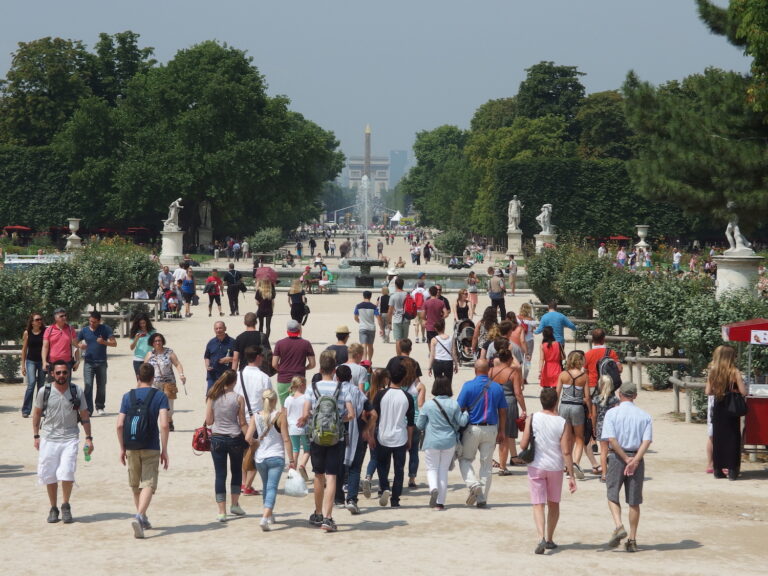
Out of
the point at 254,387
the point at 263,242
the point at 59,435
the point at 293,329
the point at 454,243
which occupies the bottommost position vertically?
the point at 59,435

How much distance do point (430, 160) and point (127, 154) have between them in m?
81.0

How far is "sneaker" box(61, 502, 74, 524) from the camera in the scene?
10.1 meters

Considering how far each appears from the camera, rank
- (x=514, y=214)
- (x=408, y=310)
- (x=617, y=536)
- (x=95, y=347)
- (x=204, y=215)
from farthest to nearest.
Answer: (x=204, y=215), (x=514, y=214), (x=408, y=310), (x=95, y=347), (x=617, y=536)

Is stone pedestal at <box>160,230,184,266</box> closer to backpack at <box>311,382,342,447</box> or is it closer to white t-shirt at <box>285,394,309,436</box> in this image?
white t-shirt at <box>285,394,309,436</box>

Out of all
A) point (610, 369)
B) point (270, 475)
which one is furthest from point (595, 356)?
point (270, 475)

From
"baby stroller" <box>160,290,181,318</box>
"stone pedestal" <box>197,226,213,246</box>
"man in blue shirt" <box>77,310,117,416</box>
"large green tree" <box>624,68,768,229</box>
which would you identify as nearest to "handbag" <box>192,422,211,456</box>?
"man in blue shirt" <box>77,310,117,416</box>

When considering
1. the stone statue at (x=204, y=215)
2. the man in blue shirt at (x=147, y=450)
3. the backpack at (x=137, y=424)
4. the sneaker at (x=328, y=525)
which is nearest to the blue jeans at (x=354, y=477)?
the sneaker at (x=328, y=525)

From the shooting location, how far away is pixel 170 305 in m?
30.3

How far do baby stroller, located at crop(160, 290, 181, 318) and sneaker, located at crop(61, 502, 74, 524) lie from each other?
Result: 65.8 ft

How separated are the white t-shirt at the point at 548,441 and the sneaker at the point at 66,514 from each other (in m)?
3.85

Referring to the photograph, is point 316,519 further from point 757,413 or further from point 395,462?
point 757,413

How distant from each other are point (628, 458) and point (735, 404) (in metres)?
3.23

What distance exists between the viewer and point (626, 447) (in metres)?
9.48

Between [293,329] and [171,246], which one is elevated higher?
[171,246]
